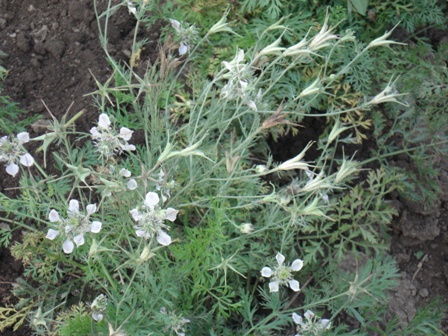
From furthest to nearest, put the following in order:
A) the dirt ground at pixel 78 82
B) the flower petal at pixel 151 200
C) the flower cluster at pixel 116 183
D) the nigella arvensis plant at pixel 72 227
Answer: the dirt ground at pixel 78 82, the nigella arvensis plant at pixel 72 227, the flower petal at pixel 151 200, the flower cluster at pixel 116 183

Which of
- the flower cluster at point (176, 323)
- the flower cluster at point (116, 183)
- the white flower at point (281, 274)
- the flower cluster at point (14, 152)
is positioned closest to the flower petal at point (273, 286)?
the white flower at point (281, 274)

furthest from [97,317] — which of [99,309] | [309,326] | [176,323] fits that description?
[309,326]

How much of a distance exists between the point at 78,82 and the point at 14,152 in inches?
39.5

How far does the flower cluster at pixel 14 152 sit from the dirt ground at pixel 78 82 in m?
0.75

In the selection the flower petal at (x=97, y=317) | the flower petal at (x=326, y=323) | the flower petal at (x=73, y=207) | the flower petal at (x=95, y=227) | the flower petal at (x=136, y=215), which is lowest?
the flower petal at (x=326, y=323)

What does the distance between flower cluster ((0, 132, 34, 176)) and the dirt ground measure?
0.75 meters

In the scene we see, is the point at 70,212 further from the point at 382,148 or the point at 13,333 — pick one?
the point at 382,148

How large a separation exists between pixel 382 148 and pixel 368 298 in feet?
2.58

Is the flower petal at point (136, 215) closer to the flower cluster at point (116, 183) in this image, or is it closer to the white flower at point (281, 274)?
the flower cluster at point (116, 183)

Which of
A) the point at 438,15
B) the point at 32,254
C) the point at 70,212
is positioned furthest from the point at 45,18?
the point at 438,15

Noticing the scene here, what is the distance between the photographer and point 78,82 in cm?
287

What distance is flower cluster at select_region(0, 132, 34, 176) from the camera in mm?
1890

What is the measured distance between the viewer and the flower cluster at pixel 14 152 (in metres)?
1.89

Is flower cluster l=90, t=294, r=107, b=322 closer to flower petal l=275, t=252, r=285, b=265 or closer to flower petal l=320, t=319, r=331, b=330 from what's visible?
flower petal l=275, t=252, r=285, b=265
